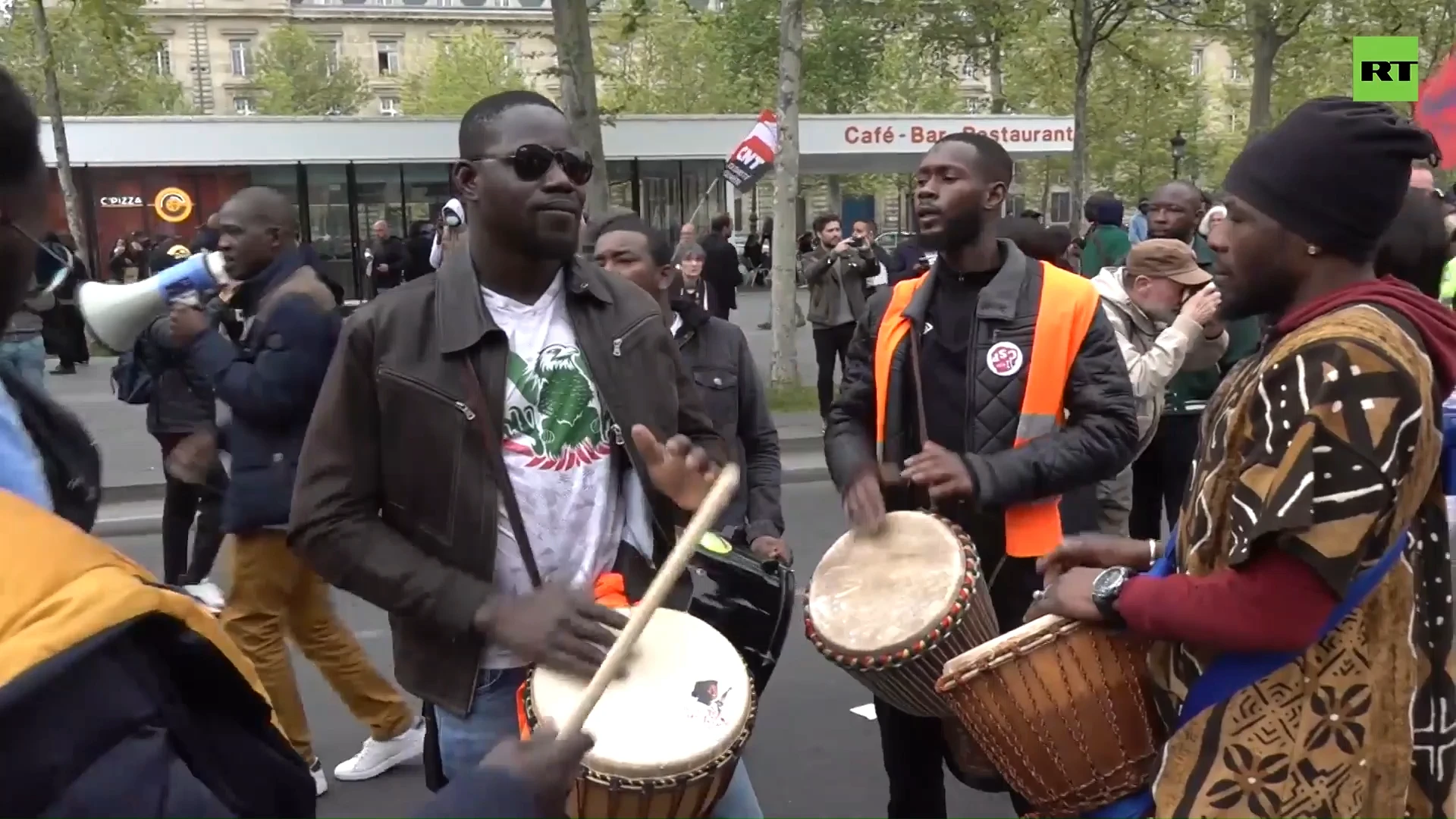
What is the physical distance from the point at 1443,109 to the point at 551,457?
27.6 feet

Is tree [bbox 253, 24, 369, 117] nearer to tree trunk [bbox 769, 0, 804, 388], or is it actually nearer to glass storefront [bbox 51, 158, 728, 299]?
glass storefront [bbox 51, 158, 728, 299]

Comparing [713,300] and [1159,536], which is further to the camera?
[713,300]

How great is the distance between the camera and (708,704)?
2.25m

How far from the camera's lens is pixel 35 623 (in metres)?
1.16

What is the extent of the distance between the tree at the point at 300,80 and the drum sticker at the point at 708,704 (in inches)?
1997

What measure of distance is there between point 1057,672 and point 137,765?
1.59 metres

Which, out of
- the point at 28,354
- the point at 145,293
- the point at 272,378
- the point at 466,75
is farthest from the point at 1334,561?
the point at 466,75

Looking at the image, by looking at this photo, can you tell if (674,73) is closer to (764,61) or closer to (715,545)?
(764,61)

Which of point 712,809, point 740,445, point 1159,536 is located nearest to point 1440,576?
point 712,809

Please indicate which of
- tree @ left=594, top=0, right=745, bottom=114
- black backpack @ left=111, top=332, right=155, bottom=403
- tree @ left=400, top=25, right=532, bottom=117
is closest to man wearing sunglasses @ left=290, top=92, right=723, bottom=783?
black backpack @ left=111, top=332, right=155, bottom=403

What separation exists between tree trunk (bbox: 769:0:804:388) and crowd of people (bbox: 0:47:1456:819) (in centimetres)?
791

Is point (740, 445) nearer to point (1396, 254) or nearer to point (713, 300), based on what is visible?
point (1396, 254)

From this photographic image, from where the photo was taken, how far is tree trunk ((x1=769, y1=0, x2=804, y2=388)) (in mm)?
11703

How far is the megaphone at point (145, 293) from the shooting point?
4.23m
